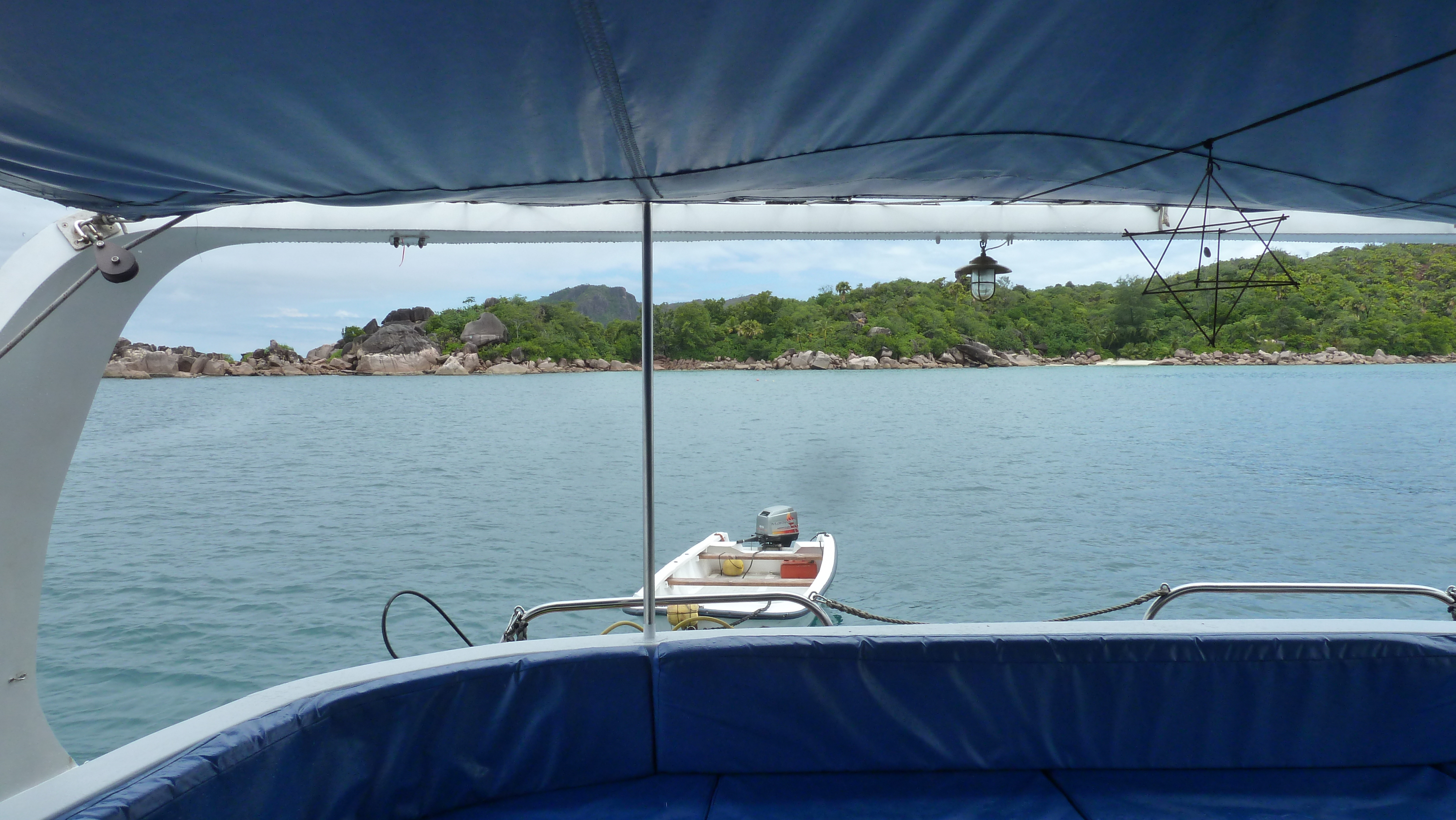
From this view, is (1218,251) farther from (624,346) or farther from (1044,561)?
(624,346)

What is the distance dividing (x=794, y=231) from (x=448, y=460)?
78.7ft

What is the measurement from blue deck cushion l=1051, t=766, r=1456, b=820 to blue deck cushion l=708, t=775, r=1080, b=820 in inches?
2.9

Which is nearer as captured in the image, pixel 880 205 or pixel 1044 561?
pixel 880 205

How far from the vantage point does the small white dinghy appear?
565 cm

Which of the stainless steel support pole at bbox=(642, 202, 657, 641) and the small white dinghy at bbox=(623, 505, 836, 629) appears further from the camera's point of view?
the small white dinghy at bbox=(623, 505, 836, 629)

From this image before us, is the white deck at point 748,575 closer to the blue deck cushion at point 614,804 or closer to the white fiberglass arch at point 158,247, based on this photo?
the white fiberglass arch at point 158,247

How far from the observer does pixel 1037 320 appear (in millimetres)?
28484

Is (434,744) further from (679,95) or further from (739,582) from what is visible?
(739,582)

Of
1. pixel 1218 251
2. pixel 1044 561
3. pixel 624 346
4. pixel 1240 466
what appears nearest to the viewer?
pixel 1218 251

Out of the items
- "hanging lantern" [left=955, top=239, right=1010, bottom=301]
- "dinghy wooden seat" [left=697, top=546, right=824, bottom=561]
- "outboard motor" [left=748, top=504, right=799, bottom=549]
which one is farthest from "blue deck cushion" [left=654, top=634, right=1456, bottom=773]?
"outboard motor" [left=748, top=504, right=799, bottom=549]

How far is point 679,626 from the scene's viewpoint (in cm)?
252

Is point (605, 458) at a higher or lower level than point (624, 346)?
lower

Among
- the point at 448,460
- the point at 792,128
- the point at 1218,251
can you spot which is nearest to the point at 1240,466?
the point at 448,460

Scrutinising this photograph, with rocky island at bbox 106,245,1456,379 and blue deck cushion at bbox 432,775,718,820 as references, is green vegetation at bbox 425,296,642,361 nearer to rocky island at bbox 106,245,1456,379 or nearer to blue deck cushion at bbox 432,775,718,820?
rocky island at bbox 106,245,1456,379
